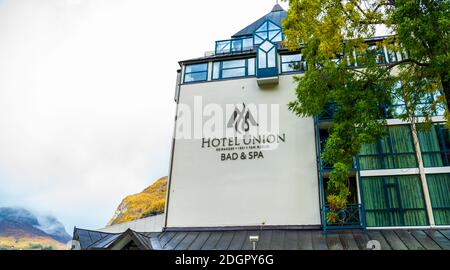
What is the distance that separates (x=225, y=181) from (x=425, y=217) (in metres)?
9.05

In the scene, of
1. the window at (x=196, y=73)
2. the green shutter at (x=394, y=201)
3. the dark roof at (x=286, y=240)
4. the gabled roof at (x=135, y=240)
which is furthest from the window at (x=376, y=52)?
the gabled roof at (x=135, y=240)

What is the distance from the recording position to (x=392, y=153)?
1431cm

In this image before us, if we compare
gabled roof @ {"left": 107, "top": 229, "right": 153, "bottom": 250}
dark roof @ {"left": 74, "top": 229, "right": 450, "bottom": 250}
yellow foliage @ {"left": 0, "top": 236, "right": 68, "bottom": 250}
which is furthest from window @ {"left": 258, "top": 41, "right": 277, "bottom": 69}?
yellow foliage @ {"left": 0, "top": 236, "right": 68, "bottom": 250}

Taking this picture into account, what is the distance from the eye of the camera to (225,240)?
13500 millimetres

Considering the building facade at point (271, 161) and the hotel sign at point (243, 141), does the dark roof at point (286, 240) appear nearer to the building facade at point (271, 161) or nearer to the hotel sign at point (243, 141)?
the building facade at point (271, 161)

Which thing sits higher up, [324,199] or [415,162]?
[415,162]

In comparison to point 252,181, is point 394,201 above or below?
below

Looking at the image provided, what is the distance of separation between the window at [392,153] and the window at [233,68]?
752 centimetres

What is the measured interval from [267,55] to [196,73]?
441 cm

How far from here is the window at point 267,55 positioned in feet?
55.8

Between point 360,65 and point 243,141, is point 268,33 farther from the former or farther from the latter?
point 360,65

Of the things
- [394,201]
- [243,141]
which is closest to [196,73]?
[243,141]
